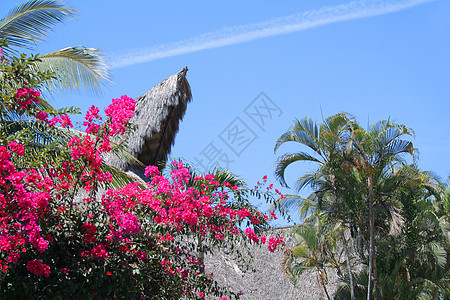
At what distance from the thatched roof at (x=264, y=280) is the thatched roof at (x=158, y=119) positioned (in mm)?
3130

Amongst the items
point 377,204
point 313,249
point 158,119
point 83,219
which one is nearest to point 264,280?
point 313,249

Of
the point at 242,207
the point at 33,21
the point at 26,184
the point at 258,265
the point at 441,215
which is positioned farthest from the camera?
the point at 258,265

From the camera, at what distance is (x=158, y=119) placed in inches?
409

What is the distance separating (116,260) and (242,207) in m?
2.02

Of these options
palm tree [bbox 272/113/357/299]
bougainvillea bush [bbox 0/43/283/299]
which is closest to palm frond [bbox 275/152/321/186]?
palm tree [bbox 272/113/357/299]

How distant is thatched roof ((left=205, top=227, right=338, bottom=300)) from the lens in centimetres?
1172

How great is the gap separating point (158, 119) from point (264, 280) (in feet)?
16.2

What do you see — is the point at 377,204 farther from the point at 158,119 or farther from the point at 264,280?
the point at 158,119

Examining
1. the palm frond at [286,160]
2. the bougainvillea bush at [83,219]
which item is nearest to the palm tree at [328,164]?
the palm frond at [286,160]

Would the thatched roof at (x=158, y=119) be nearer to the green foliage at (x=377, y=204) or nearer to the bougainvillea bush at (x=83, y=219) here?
the green foliage at (x=377, y=204)

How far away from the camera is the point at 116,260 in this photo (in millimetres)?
5457

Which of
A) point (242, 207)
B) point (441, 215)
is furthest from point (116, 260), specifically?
point (441, 215)

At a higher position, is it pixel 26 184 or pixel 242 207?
pixel 242 207

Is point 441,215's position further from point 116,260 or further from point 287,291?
point 116,260
